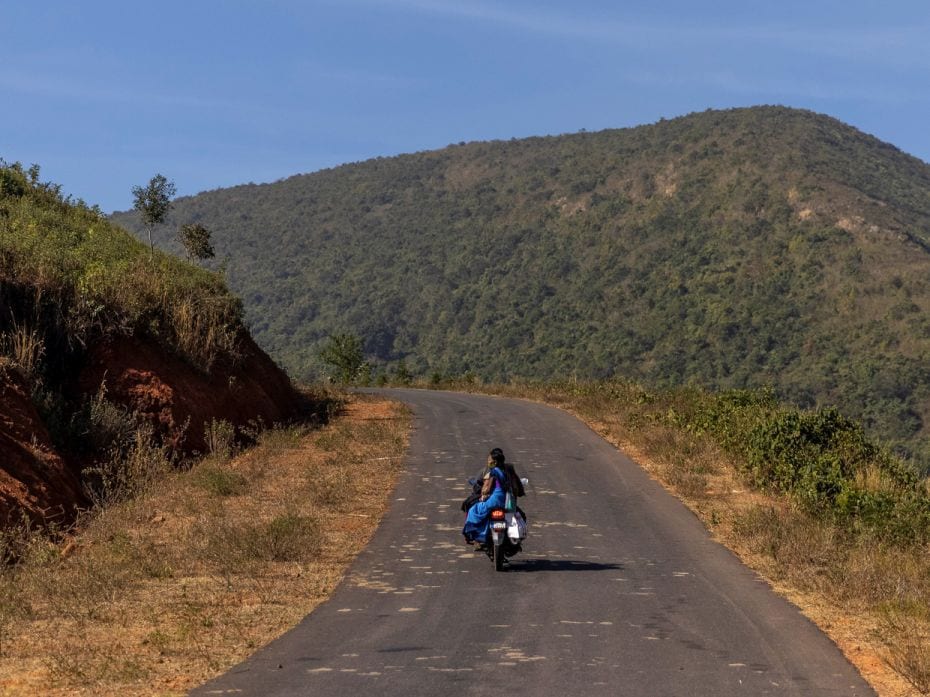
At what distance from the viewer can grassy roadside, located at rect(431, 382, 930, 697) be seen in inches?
390

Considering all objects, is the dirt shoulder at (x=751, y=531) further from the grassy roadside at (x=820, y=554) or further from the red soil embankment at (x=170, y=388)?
the red soil embankment at (x=170, y=388)

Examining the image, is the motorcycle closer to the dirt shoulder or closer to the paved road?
the paved road

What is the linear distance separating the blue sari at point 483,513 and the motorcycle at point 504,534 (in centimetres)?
15

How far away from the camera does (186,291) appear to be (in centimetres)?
2589

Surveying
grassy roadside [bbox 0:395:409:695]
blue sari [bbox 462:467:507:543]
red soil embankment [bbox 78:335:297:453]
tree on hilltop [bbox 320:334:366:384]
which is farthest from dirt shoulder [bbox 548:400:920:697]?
tree on hilltop [bbox 320:334:366:384]

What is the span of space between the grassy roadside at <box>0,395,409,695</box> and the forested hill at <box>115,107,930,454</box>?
39946 mm

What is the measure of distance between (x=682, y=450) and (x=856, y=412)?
47.2 metres

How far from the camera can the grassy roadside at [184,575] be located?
29.9 feet

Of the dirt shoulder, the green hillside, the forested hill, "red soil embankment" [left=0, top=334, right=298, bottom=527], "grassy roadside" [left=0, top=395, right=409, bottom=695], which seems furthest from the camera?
the forested hill

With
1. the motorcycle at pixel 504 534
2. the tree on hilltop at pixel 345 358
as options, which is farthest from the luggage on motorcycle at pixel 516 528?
the tree on hilltop at pixel 345 358

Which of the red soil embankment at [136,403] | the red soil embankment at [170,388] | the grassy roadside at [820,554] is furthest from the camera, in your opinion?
the red soil embankment at [170,388]

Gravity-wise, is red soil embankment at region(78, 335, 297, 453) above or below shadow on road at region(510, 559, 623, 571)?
above

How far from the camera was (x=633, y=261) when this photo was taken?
11619cm

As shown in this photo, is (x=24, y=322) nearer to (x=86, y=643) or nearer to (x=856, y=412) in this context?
(x=86, y=643)
